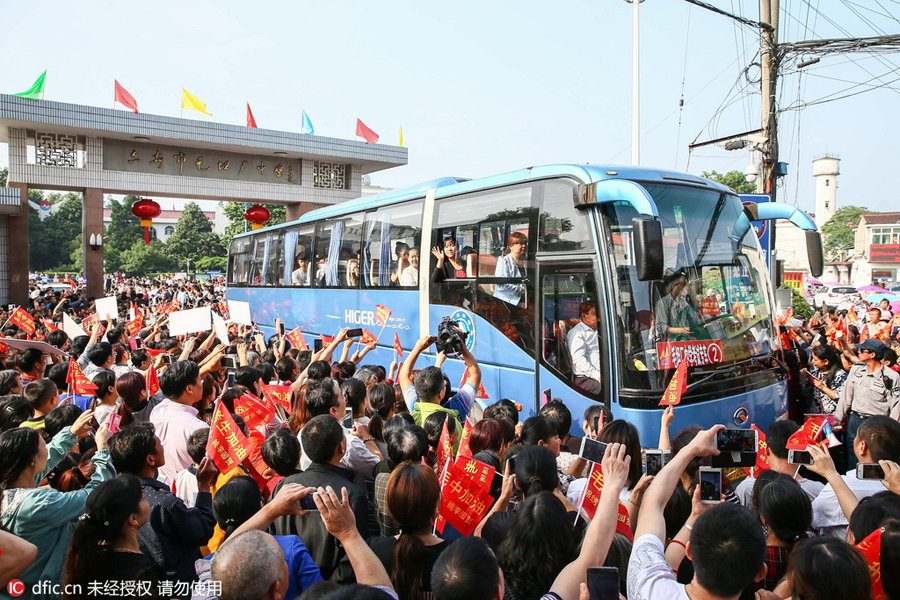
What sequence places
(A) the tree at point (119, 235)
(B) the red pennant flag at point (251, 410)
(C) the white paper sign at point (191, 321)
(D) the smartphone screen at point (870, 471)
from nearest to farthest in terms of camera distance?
(D) the smartphone screen at point (870, 471)
(B) the red pennant flag at point (251, 410)
(C) the white paper sign at point (191, 321)
(A) the tree at point (119, 235)

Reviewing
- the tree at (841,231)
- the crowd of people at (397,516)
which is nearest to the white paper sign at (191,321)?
the crowd of people at (397,516)

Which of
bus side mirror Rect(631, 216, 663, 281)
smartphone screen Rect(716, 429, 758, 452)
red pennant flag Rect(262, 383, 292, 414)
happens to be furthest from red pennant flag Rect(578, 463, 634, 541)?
red pennant flag Rect(262, 383, 292, 414)

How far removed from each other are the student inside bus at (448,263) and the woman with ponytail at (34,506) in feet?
16.9

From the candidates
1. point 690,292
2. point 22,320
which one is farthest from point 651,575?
point 22,320

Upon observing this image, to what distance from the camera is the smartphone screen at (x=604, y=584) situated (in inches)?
70.1

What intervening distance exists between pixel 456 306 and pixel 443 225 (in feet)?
3.67

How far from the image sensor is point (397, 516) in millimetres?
2480

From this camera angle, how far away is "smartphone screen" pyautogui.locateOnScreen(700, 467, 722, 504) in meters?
2.57

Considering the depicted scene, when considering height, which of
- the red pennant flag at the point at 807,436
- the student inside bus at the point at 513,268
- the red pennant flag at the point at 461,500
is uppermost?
the student inside bus at the point at 513,268

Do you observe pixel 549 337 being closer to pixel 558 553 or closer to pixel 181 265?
pixel 558 553

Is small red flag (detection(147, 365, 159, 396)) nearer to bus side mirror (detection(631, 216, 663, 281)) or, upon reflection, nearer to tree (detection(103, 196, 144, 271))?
bus side mirror (detection(631, 216, 663, 281))

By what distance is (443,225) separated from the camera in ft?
26.4

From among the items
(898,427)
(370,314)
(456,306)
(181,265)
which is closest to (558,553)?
(898,427)

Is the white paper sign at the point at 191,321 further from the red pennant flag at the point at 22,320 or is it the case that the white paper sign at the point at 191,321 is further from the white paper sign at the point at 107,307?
the red pennant flag at the point at 22,320
